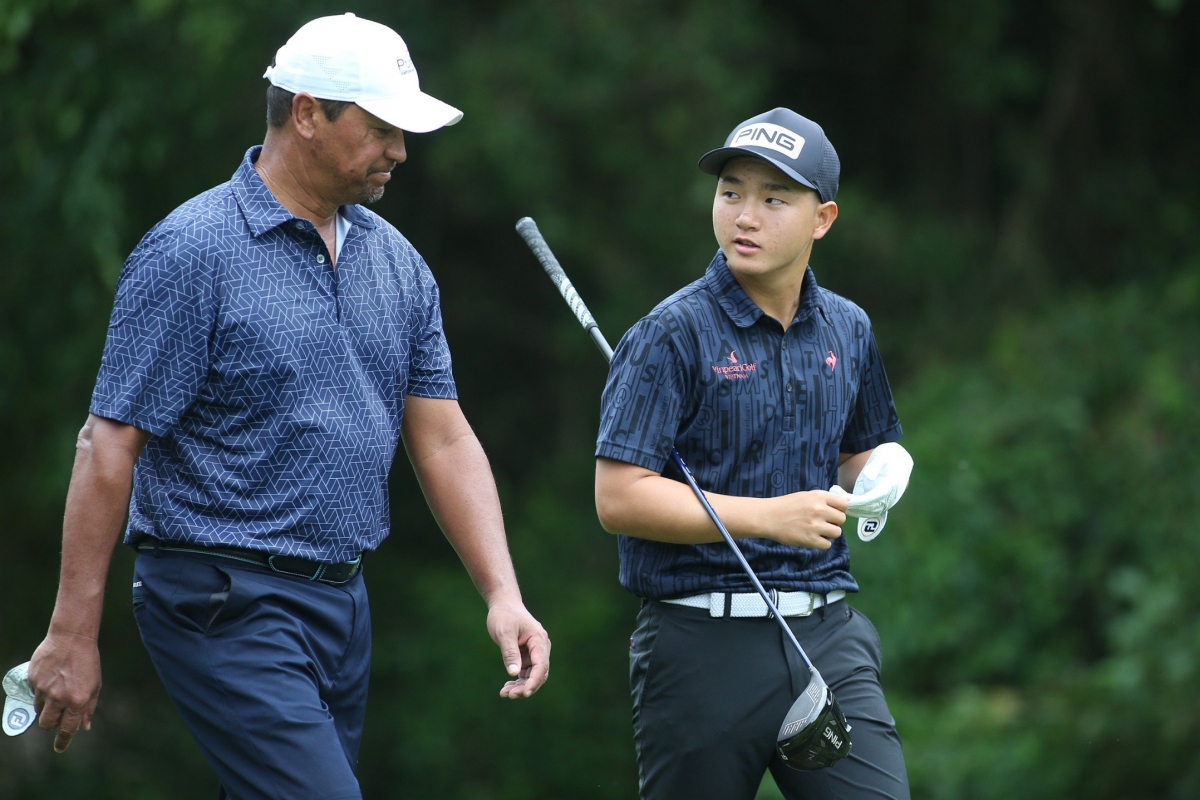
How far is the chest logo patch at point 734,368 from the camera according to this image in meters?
3.08

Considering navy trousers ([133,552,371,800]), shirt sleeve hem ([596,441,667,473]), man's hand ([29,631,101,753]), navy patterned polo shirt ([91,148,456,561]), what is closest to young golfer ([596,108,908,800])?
shirt sleeve hem ([596,441,667,473])

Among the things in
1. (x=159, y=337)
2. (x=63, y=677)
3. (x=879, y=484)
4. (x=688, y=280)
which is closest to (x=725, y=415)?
(x=879, y=484)

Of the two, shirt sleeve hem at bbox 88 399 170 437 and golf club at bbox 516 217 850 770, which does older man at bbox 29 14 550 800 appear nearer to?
shirt sleeve hem at bbox 88 399 170 437

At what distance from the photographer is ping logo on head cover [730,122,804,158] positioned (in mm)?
3104

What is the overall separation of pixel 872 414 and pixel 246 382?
57.6 inches

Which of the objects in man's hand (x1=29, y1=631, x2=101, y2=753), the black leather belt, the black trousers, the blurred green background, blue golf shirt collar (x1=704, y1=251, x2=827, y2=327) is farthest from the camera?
the blurred green background

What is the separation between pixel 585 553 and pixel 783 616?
22.0ft

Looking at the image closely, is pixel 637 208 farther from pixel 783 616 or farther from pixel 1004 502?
pixel 783 616

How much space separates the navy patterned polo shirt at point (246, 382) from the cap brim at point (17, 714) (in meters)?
0.38

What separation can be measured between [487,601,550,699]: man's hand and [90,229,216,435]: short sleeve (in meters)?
0.79

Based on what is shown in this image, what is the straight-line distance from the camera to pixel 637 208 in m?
8.96

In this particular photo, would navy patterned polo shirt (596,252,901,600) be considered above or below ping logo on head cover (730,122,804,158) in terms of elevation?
below

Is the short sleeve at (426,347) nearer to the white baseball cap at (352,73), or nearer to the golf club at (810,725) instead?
the white baseball cap at (352,73)

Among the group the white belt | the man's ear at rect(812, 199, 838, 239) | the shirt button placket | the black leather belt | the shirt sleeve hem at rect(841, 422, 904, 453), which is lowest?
the black leather belt
